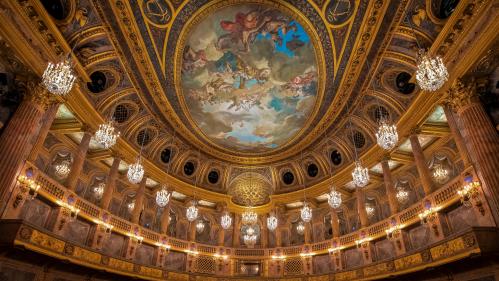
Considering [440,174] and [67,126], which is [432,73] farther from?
[67,126]

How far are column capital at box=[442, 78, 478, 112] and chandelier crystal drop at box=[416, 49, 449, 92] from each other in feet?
11.0

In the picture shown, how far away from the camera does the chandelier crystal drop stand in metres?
7.87

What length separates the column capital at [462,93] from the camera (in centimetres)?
1031

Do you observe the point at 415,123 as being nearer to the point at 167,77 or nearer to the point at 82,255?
the point at 167,77

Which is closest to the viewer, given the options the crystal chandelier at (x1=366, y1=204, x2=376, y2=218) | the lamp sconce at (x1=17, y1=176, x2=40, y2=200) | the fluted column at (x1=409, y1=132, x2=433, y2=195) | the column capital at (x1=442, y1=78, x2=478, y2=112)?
the column capital at (x1=442, y1=78, x2=478, y2=112)

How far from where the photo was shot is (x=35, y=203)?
1293 centimetres

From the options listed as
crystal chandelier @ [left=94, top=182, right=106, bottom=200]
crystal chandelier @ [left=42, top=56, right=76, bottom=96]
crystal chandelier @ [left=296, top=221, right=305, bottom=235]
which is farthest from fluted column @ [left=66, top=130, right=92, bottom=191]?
crystal chandelier @ [left=296, top=221, right=305, bottom=235]

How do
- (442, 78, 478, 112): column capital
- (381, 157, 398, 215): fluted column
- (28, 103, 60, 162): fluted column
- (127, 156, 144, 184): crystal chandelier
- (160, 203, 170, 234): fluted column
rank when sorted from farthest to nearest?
(160, 203, 170, 234): fluted column
(381, 157, 398, 215): fluted column
(127, 156, 144, 184): crystal chandelier
(28, 103, 60, 162): fluted column
(442, 78, 478, 112): column capital

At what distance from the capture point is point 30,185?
1109 cm

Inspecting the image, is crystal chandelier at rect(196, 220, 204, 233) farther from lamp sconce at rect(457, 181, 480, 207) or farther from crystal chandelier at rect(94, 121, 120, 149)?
lamp sconce at rect(457, 181, 480, 207)

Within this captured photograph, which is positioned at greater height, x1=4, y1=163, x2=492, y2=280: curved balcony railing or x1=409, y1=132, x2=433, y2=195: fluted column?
x1=409, y1=132, x2=433, y2=195: fluted column

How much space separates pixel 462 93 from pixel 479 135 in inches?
72.1

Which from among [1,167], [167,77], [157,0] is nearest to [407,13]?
[157,0]

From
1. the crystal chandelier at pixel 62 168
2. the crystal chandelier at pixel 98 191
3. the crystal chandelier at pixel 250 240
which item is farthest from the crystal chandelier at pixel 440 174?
the crystal chandelier at pixel 62 168
